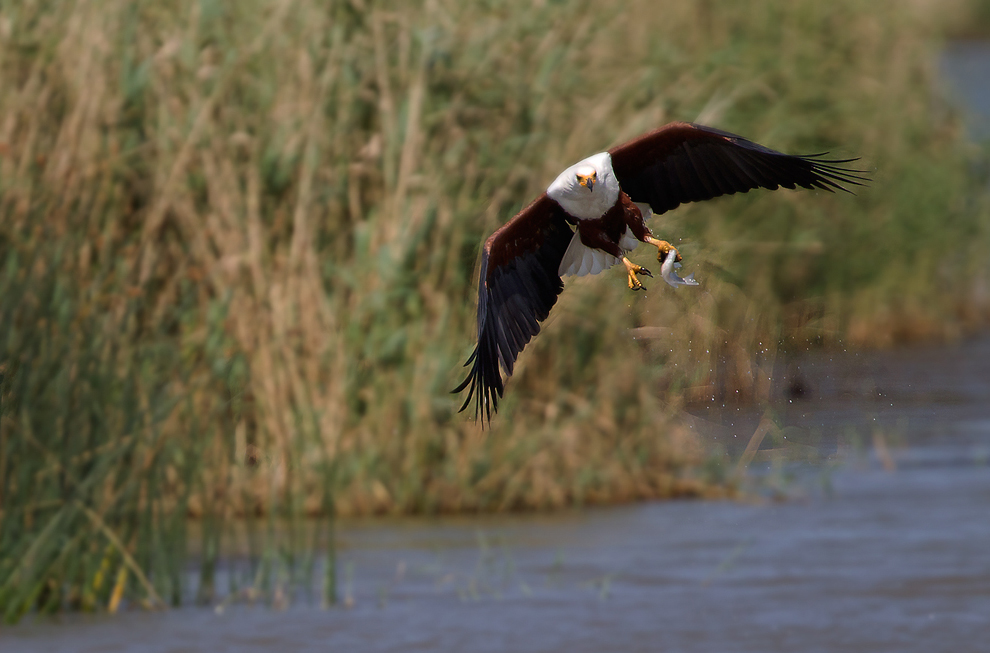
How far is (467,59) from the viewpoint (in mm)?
10367

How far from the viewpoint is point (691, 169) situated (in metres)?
5.19

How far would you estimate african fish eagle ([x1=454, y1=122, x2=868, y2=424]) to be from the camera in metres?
4.93

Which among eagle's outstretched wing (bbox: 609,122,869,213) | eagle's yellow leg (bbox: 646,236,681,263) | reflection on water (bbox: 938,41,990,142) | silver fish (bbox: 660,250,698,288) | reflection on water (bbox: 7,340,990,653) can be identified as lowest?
reflection on water (bbox: 7,340,990,653)

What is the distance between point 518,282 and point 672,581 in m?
6.06

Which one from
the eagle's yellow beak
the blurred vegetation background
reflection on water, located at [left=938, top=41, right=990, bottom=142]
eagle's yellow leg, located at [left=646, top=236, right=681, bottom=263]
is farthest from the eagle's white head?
reflection on water, located at [left=938, top=41, right=990, bottom=142]

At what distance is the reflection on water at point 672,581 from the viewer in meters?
9.72

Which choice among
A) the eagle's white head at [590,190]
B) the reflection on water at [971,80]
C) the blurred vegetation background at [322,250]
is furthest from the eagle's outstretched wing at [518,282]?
the reflection on water at [971,80]

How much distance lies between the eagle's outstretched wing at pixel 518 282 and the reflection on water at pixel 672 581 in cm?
292

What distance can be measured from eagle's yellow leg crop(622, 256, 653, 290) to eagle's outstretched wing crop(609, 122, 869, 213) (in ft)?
0.70

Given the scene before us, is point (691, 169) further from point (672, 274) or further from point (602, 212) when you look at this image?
point (672, 274)

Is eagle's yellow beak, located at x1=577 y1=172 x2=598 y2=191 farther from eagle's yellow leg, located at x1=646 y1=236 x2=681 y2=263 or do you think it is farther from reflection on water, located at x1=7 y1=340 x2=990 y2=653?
reflection on water, located at x1=7 y1=340 x2=990 y2=653

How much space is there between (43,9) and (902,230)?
29.9 ft

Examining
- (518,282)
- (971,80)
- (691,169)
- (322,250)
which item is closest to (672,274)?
(691,169)

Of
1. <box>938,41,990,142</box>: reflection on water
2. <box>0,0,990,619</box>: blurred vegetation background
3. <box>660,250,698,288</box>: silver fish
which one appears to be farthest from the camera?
<box>938,41,990,142</box>: reflection on water
